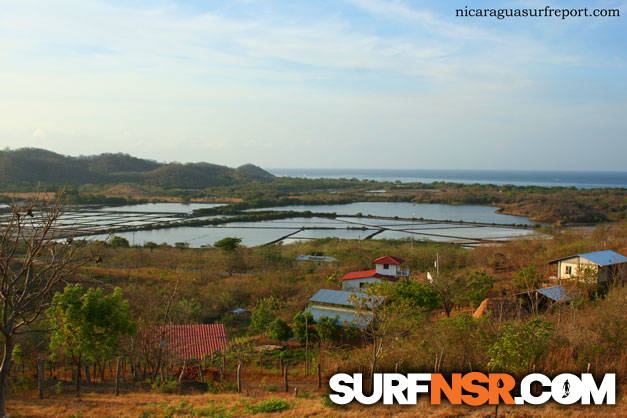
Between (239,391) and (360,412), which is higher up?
(360,412)

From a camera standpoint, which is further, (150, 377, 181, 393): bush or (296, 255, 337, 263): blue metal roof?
(296, 255, 337, 263): blue metal roof

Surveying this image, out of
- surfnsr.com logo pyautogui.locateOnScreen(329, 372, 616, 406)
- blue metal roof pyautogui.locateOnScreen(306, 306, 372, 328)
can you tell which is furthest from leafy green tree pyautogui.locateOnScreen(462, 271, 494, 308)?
surfnsr.com logo pyautogui.locateOnScreen(329, 372, 616, 406)

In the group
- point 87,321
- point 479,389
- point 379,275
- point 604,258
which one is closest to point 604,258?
point 604,258

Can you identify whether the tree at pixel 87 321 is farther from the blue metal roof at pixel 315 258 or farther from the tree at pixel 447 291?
the blue metal roof at pixel 315 258

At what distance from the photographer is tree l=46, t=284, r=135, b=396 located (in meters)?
8.11

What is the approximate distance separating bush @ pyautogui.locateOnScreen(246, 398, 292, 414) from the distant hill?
2080 inches

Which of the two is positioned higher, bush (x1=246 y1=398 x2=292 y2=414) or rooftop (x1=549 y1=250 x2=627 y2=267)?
rooftop (x1=549 y1=250 x2=627 y2=267)

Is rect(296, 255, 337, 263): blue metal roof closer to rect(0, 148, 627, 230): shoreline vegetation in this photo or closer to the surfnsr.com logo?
the surfnsr.com logo

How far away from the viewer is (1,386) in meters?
6.02

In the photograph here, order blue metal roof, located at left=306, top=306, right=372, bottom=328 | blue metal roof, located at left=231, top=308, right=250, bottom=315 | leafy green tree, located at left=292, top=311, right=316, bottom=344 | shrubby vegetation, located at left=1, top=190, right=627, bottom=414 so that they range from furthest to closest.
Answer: blue metal roof, located at left=231, top=308, right=250, bottom=315
blue metal roof, located at left=306, top=306, right=372, bottom=328
leafy green tree, located at left=292, top=311, right=316, bottom=344
shrubby vegetation, located at left=1, top=190, right=627, bottom=414

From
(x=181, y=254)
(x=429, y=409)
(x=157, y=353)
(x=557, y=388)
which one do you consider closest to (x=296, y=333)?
(x=157, y=353)

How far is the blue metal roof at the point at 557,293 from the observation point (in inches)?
539

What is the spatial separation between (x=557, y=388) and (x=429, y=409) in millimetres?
1861

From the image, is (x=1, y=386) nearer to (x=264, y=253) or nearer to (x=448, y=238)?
(x=264, y=253)
